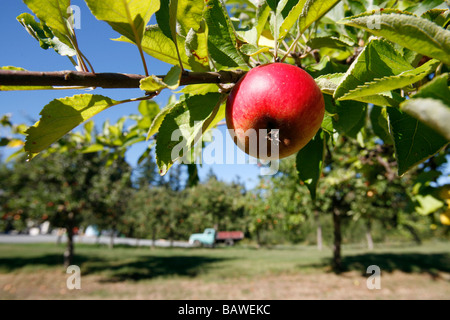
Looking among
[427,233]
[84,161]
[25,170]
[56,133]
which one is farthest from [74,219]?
[427,233]

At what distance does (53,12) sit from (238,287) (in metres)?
8.09

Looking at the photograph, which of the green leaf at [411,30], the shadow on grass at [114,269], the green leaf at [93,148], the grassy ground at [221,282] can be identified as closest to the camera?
the green leaf at [411,30]

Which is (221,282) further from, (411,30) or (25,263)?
(411,30)

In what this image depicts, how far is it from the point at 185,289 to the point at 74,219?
5.08 meters

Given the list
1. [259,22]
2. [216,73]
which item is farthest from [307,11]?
[216,73]

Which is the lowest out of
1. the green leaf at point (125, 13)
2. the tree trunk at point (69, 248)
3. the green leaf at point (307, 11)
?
the tree trunk at point (69, 248)

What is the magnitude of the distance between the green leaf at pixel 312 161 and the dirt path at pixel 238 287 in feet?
20.6

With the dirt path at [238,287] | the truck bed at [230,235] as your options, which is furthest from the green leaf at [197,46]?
the truck bed at [230,235]

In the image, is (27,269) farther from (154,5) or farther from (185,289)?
(154,5)

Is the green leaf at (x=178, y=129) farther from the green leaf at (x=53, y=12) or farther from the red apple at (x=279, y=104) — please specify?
the green leaf at (x=53, y=12)

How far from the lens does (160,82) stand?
0.58 metres

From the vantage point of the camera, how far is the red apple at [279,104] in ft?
2.34

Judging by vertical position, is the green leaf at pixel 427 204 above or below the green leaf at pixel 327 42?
below

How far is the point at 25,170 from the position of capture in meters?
10.6
